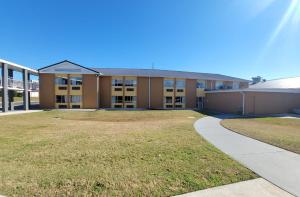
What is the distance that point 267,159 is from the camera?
18.4ft

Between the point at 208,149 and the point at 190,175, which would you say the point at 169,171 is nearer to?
the point at 190,175

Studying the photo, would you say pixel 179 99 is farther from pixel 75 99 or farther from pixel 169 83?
pixel 75 99

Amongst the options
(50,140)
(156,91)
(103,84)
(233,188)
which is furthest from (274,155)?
(103,84)

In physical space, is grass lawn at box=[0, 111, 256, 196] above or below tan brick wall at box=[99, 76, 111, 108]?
below

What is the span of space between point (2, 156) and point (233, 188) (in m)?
7.30

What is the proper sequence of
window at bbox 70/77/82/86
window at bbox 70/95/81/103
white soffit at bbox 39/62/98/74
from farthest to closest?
1. window at bbox 70/95/81/103
2. window at bbox 70/77/82/86
3. white soffit at bbox 39/62/98/74

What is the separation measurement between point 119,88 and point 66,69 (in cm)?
857

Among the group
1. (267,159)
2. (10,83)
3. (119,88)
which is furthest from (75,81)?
(267,159)

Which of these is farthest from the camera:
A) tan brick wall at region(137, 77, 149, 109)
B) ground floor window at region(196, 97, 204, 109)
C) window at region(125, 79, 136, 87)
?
ground floor window at region(196, 97, 204, 109)

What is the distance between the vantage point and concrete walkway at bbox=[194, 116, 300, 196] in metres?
4.20

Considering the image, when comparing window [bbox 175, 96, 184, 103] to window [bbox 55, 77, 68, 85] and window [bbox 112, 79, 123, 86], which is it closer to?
window [bbox 112, 79, 123, 86]

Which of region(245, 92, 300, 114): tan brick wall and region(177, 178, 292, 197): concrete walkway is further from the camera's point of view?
region(245, 92, 300, 114): tan brick wall

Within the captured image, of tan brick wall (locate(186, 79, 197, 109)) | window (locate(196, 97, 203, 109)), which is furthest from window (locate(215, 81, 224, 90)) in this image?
tan brick wall (locate(186, 79, 197, 109))

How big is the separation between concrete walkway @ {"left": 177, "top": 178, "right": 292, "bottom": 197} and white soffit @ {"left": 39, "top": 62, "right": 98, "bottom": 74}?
79.2ft
